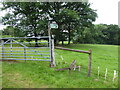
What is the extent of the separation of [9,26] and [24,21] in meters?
2.95

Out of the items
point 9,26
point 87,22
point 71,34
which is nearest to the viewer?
point 87,22

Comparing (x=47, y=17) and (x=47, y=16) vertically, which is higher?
(x=47, y=16)

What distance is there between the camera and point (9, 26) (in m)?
14.5

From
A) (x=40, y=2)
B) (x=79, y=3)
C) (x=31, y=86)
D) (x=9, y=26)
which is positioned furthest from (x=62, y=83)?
(x=9, y=26)

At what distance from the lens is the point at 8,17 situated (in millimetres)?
14367

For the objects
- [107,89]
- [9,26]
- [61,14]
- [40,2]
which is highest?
[40,2]

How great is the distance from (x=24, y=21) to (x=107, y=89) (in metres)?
12.6

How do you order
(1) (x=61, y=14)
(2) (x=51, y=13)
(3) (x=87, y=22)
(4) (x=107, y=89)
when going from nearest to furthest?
1. (4) (x=107, y=89)
2. (1) (x=61, y=14)
3. (2) (x=51, y=13)
4. (3) (x=87, y=22)

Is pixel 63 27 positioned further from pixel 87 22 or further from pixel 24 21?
pixel 24 21

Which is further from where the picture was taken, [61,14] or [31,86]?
[61,14]

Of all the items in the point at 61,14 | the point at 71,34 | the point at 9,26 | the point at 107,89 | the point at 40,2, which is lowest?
the point at 107,89

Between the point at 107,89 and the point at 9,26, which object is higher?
the point at 9,26

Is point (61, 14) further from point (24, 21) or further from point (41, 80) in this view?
point (41, 80)

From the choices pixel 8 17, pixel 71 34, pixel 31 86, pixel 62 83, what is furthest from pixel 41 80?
pixel 8 17
